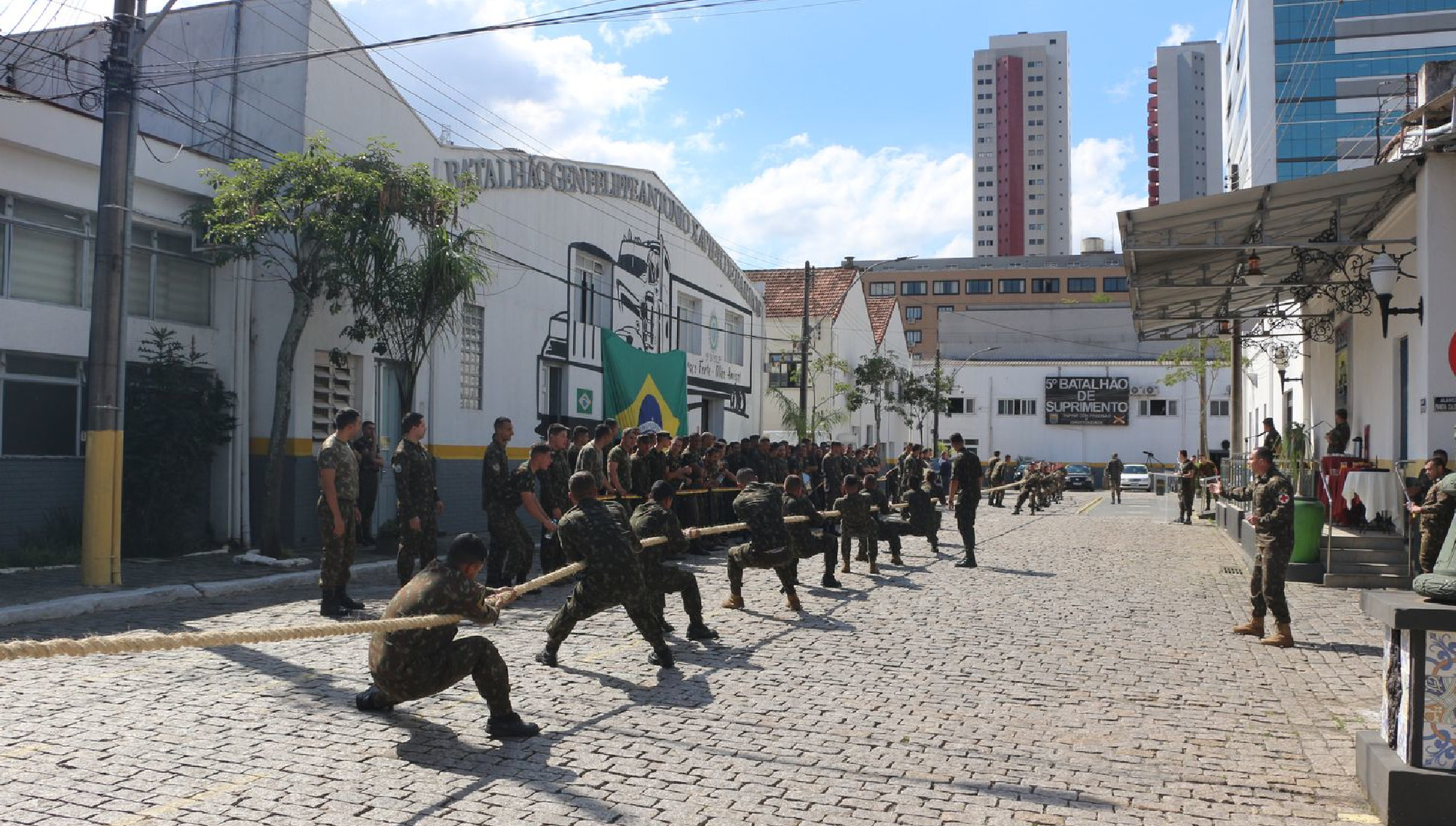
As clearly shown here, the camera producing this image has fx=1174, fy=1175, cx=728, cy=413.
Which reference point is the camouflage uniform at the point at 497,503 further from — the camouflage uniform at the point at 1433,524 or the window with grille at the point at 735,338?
the window with grille at the point at 735,338

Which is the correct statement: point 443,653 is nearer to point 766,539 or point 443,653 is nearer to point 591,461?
point 766,539

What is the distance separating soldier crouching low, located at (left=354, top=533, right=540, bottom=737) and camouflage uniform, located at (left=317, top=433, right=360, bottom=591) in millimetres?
3963

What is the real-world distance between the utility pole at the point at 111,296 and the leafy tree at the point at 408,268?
3091mm

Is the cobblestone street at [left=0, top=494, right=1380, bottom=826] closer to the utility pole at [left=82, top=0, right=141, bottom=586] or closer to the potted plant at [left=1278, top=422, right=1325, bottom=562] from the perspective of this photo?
the utility pole at [left=82, top=0, right=141, bottom=586]

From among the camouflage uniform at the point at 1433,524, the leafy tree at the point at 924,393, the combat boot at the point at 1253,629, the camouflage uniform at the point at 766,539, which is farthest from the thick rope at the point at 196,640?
the leafy tree at the point at 924,393

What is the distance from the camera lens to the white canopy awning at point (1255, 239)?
15570 millimetres

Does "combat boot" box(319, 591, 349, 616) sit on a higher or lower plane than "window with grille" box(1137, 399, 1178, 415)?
lower

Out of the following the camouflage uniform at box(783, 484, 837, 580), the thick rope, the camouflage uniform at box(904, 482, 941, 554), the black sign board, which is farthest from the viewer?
→ the black sign board

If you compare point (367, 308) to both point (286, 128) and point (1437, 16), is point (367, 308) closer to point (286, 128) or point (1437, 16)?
point (286, 128)

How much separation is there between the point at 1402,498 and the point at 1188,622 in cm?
567

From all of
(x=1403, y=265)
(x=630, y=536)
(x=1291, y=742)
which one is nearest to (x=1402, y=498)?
(x=1403, y=265)

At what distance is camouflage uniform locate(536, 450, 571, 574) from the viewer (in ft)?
41.0

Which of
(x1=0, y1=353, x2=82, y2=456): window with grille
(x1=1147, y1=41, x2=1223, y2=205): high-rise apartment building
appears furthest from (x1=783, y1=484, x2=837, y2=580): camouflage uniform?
(x1=1147, y1=41, x2=1223, y2=205): high-rise apartment building

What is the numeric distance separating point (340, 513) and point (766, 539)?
407 centimetres
